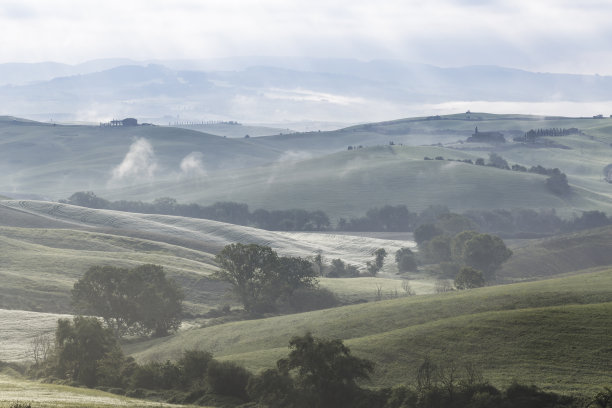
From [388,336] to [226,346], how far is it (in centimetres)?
2163

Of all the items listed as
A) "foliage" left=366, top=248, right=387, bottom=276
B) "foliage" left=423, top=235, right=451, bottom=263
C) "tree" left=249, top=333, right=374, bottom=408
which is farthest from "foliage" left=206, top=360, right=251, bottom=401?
"foliage" left=423, top=235, right=451, bottom=263

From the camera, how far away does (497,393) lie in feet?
168

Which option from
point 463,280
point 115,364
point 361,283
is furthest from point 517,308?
point 361,283

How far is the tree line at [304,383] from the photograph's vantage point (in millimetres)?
51156

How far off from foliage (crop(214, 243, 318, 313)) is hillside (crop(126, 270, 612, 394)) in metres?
23.6

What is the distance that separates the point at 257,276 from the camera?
4759 inches

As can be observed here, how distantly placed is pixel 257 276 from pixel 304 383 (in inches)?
2556

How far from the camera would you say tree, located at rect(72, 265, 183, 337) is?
10019cm

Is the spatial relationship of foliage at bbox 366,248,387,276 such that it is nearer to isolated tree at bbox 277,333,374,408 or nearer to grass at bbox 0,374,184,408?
grass at bbox 0,374,184,408

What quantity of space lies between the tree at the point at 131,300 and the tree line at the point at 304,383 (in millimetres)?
29633

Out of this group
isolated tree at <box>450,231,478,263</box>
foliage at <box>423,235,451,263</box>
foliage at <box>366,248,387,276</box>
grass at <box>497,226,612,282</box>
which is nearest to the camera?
grass at <box>497,226,612,282</box>

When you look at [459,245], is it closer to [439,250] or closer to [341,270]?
[439,250]

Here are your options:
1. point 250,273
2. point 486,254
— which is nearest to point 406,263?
point 486,254

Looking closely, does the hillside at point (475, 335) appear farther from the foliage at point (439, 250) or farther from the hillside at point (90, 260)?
the foliage at point (439, 250)
